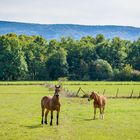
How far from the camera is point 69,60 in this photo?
5763 inches

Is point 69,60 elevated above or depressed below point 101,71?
above

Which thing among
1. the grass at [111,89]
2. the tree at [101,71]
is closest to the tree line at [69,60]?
the tree at [101,71]

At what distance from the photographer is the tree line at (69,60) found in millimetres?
131000

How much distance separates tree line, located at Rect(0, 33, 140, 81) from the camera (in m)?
131

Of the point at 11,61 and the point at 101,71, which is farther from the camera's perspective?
the point at 101,71

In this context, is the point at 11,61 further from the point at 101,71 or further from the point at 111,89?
the point at 111,89

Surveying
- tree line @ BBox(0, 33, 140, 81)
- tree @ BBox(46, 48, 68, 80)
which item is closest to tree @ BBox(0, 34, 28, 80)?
tree line @ BBox(0, 33, 140, 81)

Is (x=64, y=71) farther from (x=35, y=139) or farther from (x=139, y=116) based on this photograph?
(x=35, y=139)

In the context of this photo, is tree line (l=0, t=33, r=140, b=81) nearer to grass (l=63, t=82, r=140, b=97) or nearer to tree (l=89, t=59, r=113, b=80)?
tree (l=89, t=59, r=113, b=80)

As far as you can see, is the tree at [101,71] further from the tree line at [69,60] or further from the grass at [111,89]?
the grass at [111,89]

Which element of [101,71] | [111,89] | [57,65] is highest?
[57,65]

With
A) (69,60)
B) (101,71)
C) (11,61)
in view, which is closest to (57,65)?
(69,60)

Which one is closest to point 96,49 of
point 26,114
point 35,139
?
point 26,114

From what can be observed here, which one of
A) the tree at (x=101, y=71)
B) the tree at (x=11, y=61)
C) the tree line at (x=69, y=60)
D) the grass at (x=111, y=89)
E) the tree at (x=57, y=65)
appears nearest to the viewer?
the grass at (x=111, y=89)
